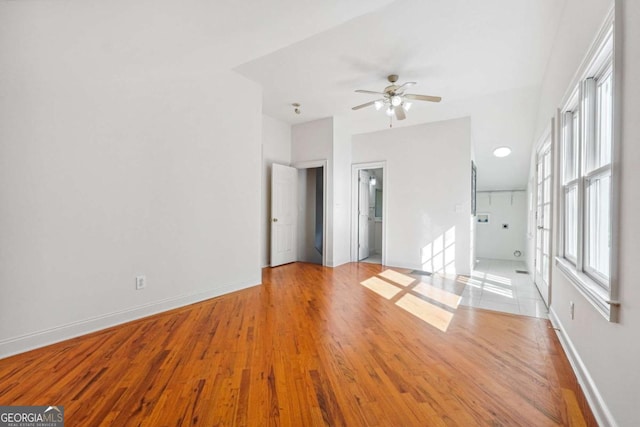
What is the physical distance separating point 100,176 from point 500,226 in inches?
293

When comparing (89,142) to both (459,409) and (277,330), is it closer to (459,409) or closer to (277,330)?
(277,330)

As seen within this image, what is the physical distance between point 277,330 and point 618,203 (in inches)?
95.6

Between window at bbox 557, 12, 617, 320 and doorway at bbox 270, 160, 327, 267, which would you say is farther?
doorway at bbox 270, 160, 327, 267

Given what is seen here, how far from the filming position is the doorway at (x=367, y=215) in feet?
19.5

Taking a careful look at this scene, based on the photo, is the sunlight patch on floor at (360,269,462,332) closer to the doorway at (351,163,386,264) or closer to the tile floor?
the tile floor

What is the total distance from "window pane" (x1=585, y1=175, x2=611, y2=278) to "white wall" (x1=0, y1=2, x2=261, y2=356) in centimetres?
350

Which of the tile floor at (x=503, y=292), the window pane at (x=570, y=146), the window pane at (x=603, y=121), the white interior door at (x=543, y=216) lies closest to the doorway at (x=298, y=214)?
the tile floor at (x=503, y=292)

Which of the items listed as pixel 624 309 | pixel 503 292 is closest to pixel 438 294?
pixel 503 292

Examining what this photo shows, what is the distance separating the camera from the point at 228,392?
1.68 m

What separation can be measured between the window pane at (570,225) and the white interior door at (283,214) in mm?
4112

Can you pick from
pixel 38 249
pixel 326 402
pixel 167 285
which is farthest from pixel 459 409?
pixel 38 249

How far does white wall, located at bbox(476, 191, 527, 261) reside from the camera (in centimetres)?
645

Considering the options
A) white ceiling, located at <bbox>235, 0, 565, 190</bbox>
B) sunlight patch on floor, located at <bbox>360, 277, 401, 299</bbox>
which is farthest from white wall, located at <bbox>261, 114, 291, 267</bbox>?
sunlight patch on floor, located at <bbox>360, 277, 401, 299</bbox>

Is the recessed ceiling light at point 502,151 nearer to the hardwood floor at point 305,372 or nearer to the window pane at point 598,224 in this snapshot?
the hardwood floor at point 305,372
